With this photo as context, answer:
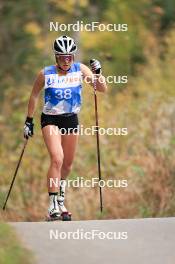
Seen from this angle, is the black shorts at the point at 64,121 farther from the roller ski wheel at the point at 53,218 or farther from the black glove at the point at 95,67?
the roller ski wheel at the point at 53,218

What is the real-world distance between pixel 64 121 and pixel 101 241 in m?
1.17

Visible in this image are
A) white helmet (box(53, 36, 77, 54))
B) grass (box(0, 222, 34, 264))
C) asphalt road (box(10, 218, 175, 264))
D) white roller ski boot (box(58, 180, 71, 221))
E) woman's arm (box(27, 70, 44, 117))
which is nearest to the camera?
grass (box(0, 222, 34, 264))

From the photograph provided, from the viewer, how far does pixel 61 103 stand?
9258mm

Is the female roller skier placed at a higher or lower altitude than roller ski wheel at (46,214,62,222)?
higher

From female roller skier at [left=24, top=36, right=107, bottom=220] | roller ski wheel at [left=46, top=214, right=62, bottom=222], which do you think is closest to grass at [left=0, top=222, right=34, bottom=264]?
roller ski wheel at [left=46, top=214, right=62, bottom=222]

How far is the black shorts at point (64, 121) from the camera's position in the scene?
30.6 ft

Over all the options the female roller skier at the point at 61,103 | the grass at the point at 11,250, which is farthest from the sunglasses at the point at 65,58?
the grass at the point at 11,250

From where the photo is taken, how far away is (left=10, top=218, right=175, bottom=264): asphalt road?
835 centimetres

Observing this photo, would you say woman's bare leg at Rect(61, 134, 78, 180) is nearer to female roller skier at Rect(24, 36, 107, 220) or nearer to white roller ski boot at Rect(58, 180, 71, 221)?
female roller skier at Rect(24, 36, 107, 220)

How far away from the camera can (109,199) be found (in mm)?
11234

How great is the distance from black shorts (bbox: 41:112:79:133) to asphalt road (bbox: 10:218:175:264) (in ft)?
2.68

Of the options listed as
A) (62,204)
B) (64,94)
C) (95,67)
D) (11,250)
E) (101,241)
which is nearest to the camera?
(11,250)

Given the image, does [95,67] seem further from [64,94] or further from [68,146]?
[68,146]

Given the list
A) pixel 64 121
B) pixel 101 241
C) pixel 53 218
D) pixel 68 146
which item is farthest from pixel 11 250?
pixel 64 121
